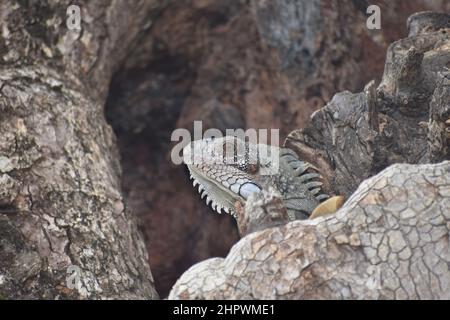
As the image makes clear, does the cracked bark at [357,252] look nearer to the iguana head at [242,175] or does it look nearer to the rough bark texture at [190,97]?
the iguana head at [242,175]

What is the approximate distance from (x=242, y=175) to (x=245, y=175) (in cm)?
2

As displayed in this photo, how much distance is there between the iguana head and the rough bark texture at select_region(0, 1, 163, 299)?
80 cm

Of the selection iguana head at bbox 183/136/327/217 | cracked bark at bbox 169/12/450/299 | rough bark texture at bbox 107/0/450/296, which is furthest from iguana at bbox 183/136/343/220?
rough bark texture at bbox 107/0/450/296

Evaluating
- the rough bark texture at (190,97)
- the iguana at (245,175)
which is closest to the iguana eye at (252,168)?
the iguana at (245,175)

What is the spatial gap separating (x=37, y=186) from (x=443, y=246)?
2.78 meters

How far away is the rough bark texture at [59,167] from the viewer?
5.25 metres

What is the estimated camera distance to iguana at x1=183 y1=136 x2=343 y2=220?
532cm

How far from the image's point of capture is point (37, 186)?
5.68 metres

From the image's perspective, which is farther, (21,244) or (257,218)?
(21,244)

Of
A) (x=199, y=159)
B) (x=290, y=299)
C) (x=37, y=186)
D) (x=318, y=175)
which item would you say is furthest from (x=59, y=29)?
(x=290, y=299)

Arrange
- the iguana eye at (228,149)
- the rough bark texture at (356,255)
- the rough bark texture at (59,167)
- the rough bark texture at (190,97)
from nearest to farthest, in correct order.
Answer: the rough bark texture at (356,255) < the rough bark texture at (59,167) < the iguana eye at (228,149) < the rough bark texture at (190,97)

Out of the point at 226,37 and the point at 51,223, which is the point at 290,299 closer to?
the point at 51,223

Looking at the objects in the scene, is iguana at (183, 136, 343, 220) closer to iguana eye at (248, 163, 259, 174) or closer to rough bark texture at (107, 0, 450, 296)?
iguana eye at (248, 163, 259, 174)

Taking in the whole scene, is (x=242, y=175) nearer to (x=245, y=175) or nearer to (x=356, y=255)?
(x=245, y=175)
